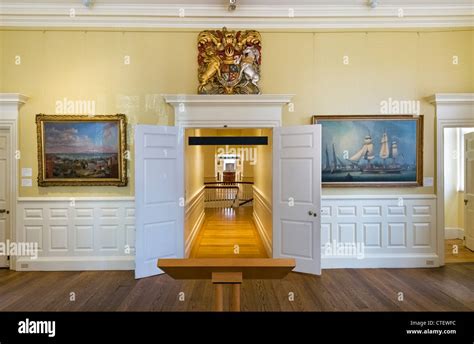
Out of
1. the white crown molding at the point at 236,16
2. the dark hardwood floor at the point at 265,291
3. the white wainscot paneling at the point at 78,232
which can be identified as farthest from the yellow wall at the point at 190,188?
the white crown molding at the point at 236,16

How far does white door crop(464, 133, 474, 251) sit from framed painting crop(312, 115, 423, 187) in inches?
70.0

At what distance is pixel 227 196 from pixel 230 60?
810cm

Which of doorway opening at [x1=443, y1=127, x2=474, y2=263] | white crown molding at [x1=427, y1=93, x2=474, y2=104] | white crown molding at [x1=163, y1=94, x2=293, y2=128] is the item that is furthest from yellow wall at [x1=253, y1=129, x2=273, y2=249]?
doorway opening at [x1=443, y1=127, x2=474, y2=263]

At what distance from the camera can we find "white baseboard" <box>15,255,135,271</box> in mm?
4754

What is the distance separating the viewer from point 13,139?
4.76 meters

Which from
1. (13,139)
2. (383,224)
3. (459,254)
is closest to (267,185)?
(383,224)

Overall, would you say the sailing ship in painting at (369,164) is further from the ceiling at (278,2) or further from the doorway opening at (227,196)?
the ceiling at (278,2)

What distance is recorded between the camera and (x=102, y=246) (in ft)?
15.8

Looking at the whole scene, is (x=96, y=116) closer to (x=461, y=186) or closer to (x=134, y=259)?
(x=134, y=259)

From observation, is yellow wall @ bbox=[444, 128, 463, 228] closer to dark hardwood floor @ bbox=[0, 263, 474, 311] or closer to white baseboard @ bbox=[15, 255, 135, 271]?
dark hardwood floor @ bbox=[0, 263, 474, 311]

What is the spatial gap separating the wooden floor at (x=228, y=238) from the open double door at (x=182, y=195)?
3.17ft

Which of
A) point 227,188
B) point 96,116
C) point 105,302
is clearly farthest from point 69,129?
point 227,188
